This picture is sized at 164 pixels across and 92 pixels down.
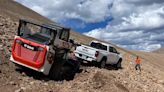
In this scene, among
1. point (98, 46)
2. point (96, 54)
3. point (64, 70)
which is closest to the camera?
point (64, 70)

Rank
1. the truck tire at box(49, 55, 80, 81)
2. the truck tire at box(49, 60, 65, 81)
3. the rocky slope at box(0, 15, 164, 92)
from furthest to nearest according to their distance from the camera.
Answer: the truck tire at box(49, 55, 80, 81) < the truck tire at box(49, 60, 65, 81) < the rocky slope at box(0, 15, 164, 92)

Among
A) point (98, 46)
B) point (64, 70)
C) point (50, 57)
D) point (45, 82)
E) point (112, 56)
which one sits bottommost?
point (45, 82)

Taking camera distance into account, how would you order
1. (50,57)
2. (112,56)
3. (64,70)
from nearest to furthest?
(50,57) → (64,70) → (112,56)

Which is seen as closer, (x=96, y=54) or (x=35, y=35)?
(x=35, y=35)

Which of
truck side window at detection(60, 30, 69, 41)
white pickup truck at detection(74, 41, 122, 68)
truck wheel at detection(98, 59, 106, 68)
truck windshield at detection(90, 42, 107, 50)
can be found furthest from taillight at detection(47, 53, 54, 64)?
truck windshield at detection(90, 42, 107, 50)

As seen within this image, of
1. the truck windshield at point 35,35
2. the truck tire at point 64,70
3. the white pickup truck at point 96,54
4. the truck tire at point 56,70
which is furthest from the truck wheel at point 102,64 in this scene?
the truck windshield at point 35,35

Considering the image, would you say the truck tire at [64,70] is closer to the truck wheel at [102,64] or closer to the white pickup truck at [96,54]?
the white pickup truck at [96,54]

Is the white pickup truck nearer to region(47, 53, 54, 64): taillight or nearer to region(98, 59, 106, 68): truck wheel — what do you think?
region(98, 59, 106, 68): truck wheel

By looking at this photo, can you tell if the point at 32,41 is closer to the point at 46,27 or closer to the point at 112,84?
the point at 46,27

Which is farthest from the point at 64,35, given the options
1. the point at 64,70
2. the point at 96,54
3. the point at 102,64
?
the point at 102,64

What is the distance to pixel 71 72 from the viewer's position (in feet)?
61.7

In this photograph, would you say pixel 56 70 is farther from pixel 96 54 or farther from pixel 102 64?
pixel 102 64

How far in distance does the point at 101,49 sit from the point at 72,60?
6.32 m

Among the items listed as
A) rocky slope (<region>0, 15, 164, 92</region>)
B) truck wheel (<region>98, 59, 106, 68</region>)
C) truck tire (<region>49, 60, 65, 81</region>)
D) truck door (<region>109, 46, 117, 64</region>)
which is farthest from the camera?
truck door (<region>109, 46, 117, 64</region>)
